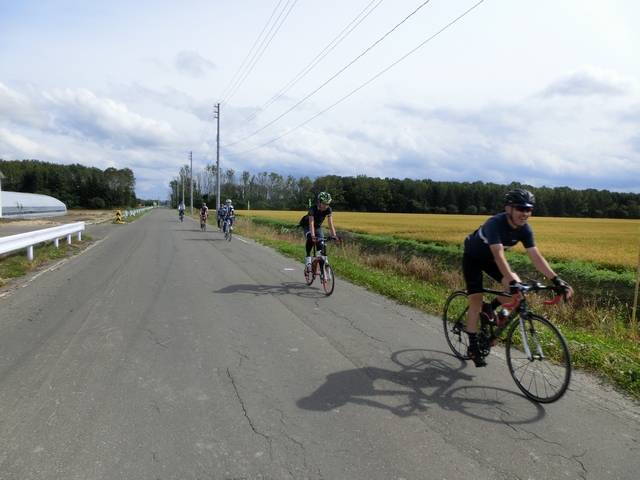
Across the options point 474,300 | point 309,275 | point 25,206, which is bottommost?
point 309,275

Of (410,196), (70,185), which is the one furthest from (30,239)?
(70,185)

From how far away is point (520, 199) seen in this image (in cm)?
381

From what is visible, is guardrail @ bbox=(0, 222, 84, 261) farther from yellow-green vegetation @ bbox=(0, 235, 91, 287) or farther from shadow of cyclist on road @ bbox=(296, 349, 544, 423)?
shadow of cyclist on road @ bbox=(296, 349, 544, 423)

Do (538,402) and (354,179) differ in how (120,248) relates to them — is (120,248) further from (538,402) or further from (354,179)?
(354,179)

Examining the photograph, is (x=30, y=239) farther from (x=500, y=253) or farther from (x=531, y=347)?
(x=531, y=347)

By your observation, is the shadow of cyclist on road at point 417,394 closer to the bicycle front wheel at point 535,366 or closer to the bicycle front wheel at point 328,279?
the bicycle front wheel at point 535,366

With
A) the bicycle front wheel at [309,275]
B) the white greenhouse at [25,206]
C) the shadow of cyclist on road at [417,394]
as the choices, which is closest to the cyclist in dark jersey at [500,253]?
the shadow of cyclist on road at [417,394]

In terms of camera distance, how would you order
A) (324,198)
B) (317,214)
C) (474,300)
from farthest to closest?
(317,214) → (324,198) → (474,300)

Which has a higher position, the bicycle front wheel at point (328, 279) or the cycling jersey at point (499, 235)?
the cycling jersey at point (499, 235)

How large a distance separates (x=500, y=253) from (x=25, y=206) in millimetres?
56818

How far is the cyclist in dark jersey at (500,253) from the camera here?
3795mm

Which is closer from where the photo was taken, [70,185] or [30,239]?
[30,239]

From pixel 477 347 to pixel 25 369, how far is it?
14.9ft

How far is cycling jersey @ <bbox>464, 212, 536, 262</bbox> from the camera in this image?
12.9 feet
